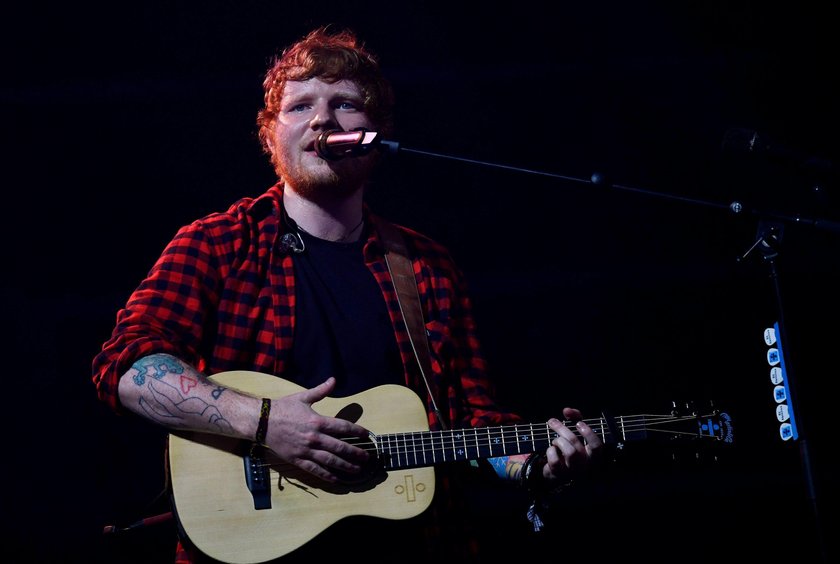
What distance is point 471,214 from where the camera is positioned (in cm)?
351

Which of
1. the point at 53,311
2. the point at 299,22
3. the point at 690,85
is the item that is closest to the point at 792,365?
the point at 690,85

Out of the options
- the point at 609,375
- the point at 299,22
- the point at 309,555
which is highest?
the point at 299,22

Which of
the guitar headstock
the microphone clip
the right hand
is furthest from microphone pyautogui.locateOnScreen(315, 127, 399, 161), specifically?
the guitar headstock

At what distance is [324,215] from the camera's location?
2.96m

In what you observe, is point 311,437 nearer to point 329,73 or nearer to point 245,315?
point 245,315

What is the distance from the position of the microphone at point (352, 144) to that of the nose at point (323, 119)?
0.46 meters

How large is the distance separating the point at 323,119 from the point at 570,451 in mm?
1389

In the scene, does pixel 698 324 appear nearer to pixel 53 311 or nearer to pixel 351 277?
pixel 351 277

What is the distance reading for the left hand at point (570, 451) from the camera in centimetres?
251

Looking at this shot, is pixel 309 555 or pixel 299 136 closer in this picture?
pixel 309 555

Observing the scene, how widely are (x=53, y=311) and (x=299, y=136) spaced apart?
3.77 ft

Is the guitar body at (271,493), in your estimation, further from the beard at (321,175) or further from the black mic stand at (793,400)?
the black mic stand at (793,400)

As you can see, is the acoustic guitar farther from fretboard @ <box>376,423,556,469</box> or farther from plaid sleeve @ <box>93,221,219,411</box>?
plaid sleeve @ <box>93,221,219,411</box>

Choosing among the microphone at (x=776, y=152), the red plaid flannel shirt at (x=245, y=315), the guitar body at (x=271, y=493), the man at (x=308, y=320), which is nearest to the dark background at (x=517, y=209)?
the man at (x=308, y=320)
